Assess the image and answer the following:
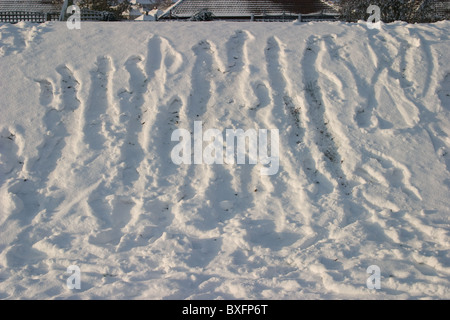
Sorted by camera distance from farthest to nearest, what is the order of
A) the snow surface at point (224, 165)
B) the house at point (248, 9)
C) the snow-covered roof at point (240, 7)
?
the snow-covered roof at point (240, 7) < the house at point (248, 9) < the snow surface at point (224, 165)

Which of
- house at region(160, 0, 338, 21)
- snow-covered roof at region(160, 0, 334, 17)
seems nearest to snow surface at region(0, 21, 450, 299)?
house at region(160, 0, 338, 21)

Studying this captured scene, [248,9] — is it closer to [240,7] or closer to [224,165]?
[240,7]

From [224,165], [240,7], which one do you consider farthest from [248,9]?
[224,165]

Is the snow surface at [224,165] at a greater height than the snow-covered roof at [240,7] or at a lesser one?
lesser

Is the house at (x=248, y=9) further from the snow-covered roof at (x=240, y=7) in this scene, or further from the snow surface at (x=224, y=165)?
the snow surface at (x=224, y=165)

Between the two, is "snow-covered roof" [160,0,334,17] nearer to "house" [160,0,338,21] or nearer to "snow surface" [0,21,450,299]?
"house" [160,0,338,21]

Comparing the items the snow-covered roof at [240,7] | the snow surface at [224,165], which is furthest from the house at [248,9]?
the snow surface at [224,165]
